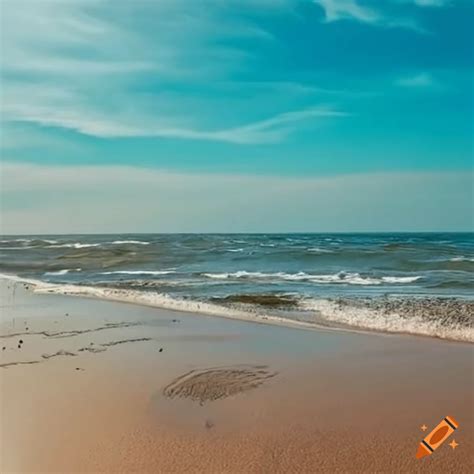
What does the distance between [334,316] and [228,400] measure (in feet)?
19.5

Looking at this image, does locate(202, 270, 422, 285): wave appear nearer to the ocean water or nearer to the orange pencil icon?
the ocean water

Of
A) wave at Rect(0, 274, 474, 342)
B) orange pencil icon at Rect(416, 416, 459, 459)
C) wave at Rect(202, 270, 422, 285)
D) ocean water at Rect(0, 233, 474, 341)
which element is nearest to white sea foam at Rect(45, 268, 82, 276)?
ocean water at Rect(0, 233, 474, 341)

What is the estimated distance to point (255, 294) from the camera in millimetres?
15203

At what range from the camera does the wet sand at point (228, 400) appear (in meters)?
4.51

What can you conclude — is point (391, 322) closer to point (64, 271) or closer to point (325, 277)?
point (325, 277)

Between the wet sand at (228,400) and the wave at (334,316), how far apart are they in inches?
32.1

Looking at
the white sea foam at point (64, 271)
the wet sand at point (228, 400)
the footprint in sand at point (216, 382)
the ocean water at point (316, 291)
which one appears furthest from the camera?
the white sea foam at point (64, 271)

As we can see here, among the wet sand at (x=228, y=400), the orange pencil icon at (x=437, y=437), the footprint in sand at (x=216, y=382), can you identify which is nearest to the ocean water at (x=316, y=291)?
the wet sand at (x=228, y=400)

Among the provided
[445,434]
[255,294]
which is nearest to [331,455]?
[445,434]

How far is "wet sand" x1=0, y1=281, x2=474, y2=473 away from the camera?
4.51 meters

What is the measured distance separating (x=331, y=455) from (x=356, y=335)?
4.96 metres

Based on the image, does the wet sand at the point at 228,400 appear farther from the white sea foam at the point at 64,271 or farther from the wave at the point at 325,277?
the white sea foam at the point at 64,271

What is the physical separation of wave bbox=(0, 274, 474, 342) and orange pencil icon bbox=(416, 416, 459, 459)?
13.4 feet

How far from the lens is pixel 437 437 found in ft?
16.1
